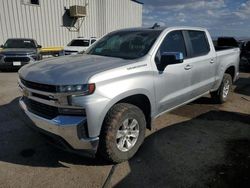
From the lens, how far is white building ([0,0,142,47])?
1559cm

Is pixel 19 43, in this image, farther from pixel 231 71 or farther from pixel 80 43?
pixel 231 71

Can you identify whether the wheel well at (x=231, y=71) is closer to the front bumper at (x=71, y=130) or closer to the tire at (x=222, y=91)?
the tire at (x=222, y=91)

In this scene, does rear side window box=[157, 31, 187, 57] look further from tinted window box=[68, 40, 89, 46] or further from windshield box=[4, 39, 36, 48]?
tinted window box=[68, 40, 89, 46]

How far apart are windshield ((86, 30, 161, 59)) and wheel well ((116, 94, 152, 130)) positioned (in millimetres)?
608

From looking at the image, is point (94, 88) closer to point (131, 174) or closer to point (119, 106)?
point (119, 106)

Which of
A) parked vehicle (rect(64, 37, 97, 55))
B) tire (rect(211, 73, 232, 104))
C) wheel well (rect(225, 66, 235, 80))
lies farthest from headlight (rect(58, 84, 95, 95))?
parked vehicle (rect(64, 37, 97, 55))

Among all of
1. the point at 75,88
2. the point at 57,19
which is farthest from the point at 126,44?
the point at 57,19

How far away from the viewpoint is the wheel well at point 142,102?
11.1 feet

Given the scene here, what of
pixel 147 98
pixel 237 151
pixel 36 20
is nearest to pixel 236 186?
pixel 237 151

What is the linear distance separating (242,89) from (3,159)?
290 inches

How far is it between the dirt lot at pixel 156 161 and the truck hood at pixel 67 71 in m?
0.73

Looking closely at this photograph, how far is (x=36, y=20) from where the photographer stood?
1678cm

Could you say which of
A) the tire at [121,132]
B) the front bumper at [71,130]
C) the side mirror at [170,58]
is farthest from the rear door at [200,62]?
the front bumper at [71,130]

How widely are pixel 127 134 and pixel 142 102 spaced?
0.56 meters
